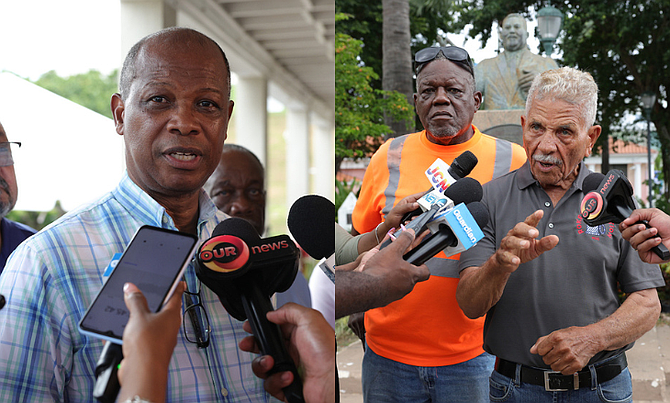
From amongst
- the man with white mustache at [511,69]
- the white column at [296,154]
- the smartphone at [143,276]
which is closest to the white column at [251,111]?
the white column at [296,154]

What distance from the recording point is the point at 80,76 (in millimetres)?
1178

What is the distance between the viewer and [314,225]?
4.21ft

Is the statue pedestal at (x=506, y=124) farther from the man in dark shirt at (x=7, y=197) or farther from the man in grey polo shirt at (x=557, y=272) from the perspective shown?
the man in dark shirt at (x=7, y=197)

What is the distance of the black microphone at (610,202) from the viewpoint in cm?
124

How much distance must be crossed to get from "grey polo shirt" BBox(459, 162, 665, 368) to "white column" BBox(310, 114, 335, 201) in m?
0.40

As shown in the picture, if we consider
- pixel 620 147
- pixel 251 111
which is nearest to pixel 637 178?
pixel 620 147

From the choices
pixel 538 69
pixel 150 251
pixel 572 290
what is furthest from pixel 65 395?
pixel 538 69

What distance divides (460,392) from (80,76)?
1.25 m

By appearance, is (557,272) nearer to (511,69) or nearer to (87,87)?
(511,69)

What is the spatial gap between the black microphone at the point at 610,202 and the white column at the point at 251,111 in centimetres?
79

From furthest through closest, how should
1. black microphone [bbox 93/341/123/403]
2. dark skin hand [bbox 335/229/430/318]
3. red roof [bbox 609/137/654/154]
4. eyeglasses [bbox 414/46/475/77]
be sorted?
eyeglasses [bbox 414/46/475/77] → red roof [bbox 609/137/654/154] → dark skin hand [bbox 335/229/430/318] → black microphone [bbox 93/341/123/403]

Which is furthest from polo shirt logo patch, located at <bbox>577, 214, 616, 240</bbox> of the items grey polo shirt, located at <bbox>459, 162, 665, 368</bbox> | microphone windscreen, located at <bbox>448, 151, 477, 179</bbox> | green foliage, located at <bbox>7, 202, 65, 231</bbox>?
green foliage, located at <bbox>7, 202, 65, 231</bbox>

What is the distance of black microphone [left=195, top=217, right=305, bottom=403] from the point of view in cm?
98

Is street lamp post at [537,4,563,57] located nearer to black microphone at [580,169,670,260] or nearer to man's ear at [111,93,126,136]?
black microphone at [580,169,670,260]
